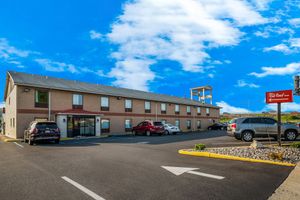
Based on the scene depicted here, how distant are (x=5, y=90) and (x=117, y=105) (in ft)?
52.9

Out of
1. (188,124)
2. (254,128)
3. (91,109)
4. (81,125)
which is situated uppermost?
(91,109)

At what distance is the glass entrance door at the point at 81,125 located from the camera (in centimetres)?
2757

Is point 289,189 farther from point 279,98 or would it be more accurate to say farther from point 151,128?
point 151,128

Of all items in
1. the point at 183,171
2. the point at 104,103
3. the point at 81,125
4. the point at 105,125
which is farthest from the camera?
the point at 104,103

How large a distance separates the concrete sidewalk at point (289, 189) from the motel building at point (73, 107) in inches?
931

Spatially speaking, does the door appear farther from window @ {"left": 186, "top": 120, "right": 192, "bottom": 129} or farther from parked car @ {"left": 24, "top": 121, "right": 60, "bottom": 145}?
window @ {"left": 186, "top": 120, "right": 192, "bottom": 129}

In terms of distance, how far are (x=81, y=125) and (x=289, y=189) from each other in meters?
25.4

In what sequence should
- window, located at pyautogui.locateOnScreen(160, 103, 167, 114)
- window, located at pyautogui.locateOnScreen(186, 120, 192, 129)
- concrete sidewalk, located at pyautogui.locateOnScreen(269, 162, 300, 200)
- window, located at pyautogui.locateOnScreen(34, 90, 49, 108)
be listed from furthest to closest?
1. window, located at pyautogui.locateOnScreen(186, 120, 192, 129)
2. window, located at pyautogui.locateOnScreen(160, 103, 167, 114)
3. window, located at pyautogui.locateOnScreen(34, 90, 49, 108)
4. concrete sidewalk, located at pyautogui.locateOnScreen(269, 162, 300, 200)

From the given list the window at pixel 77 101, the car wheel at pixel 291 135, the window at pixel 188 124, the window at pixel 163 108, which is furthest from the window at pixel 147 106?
the car wheel at pixel 291 135

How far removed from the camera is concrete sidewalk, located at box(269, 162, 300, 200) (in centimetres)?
529

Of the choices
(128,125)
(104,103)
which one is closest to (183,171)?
(104,103)

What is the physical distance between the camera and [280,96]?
1358cm

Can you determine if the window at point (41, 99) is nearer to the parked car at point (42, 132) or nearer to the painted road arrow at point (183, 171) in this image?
the parked car at point (42, 132)

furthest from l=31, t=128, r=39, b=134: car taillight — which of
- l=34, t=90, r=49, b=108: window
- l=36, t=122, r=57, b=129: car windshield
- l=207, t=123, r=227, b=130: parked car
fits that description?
l=207, t=123, r=227, b=130: parked car
